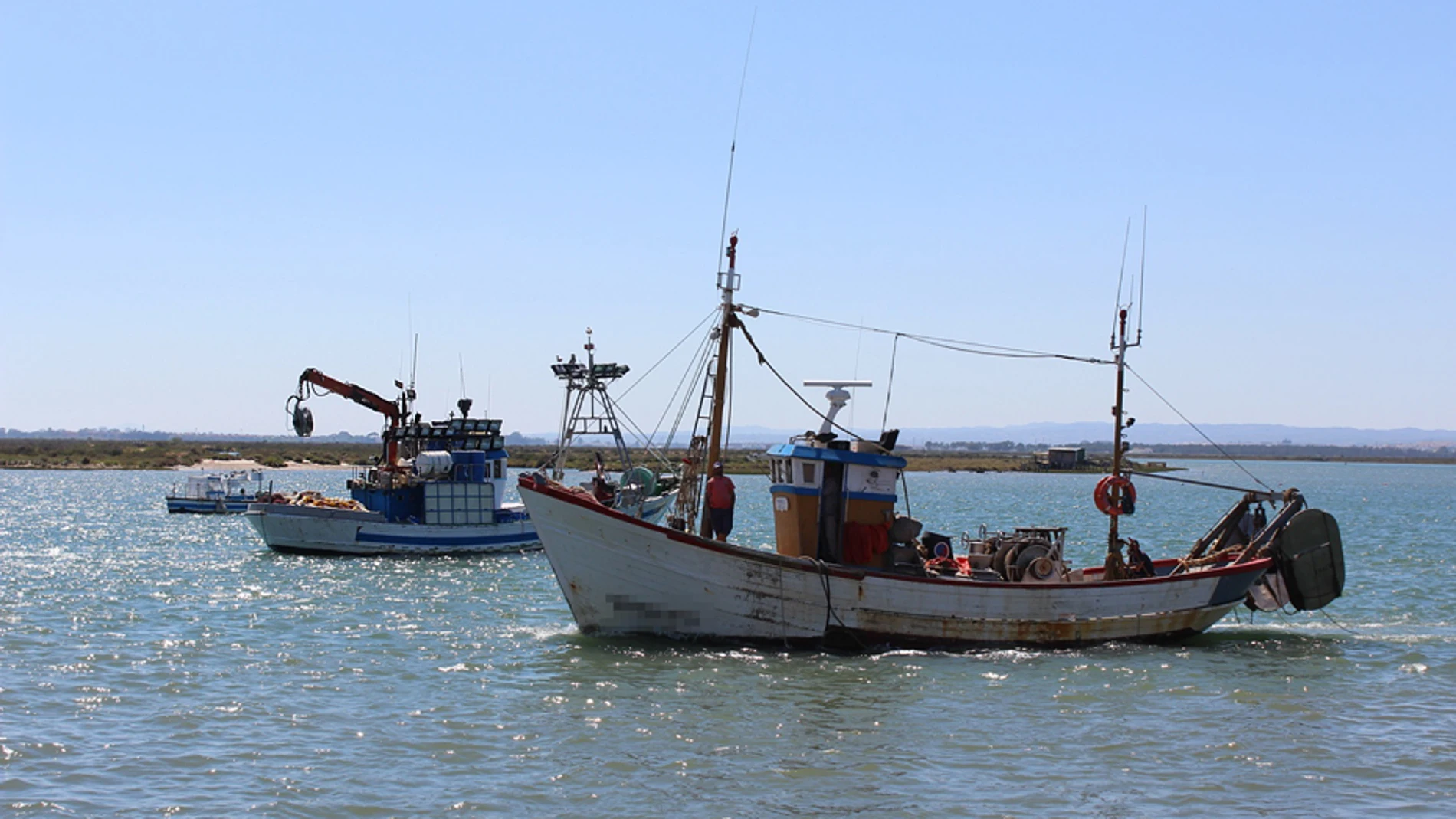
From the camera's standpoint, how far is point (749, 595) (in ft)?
64.9

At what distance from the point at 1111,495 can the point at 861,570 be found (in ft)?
16.1

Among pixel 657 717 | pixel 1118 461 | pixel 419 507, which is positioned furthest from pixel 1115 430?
pixel 419 507

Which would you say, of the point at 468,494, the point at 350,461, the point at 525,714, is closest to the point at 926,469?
the point at 350,461

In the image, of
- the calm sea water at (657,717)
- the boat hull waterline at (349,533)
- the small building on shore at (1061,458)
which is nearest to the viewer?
the calm sea water at (657,717)

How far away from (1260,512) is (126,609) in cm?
2116

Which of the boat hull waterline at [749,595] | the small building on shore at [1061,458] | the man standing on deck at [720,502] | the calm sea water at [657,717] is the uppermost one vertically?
the small building on shore at [1061,458]

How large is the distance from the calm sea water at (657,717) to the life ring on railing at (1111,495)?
92.9 inches

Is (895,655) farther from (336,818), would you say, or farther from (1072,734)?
(336,818)

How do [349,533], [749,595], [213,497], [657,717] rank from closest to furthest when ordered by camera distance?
[657,717]
[749,595]
[349,533]
[213,497]

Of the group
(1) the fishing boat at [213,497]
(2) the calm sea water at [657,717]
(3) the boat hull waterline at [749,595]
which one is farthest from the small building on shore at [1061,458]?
(3) the boat hull waterline at [749,595]

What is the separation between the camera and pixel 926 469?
162 meters

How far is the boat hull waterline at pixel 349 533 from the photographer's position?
36.6 m

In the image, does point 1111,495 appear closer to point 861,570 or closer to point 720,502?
point 861,570

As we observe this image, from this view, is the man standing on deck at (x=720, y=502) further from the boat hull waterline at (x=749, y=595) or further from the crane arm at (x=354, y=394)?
the crane arm at (x=354, y=394)
